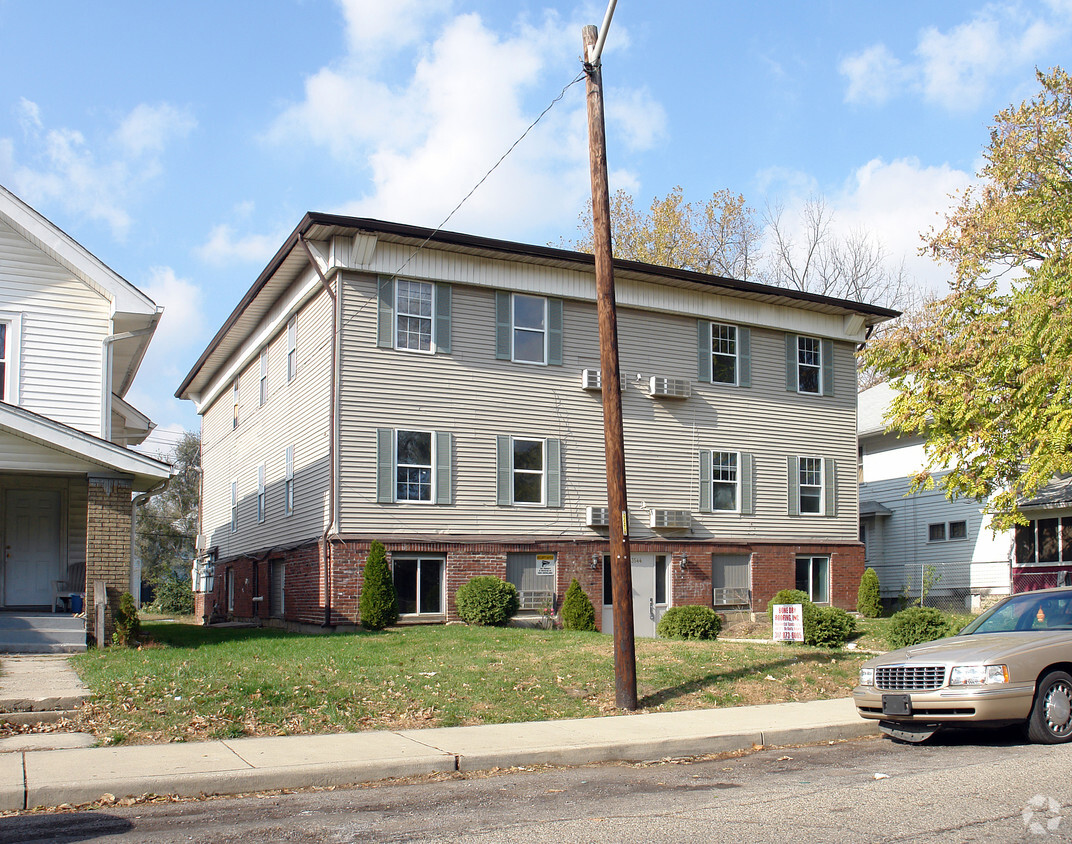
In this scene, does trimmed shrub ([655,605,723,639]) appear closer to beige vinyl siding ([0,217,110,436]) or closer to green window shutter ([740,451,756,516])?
green window shutter ([740,451,756,516])

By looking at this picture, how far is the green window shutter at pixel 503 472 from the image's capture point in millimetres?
22828

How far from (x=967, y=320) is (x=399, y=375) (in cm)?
1320

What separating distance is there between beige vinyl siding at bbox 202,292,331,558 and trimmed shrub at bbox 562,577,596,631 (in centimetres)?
569


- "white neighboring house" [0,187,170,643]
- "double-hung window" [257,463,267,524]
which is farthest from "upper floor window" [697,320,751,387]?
"white neighboring house" [0,187,170,643]

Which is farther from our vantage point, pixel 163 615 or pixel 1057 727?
pixel 163 615

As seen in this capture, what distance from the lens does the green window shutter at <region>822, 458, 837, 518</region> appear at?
91.2ft

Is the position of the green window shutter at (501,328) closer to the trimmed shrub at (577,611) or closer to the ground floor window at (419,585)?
the ground floor window at (419,585)

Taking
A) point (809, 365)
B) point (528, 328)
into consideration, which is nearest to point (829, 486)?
point (809, 365)

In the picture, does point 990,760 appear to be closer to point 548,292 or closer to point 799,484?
point 548,292

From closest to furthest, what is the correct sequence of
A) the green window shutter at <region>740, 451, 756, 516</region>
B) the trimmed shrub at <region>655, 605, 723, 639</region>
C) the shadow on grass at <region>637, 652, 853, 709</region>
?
1. the shadow on grass at <region>637, 652, 853, 709</region>
2. the trimmed shrub at <region>655, 605, 723, 639</region>
3. the green window shutter at <region>740, 451, 756, 516</region>

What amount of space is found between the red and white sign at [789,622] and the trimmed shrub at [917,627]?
1.48 metres

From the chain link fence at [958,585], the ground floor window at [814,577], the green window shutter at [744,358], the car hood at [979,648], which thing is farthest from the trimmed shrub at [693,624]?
the chain link fence at [958,585]

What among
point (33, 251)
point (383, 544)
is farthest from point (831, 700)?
point (33, 251)

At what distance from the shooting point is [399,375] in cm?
2202
